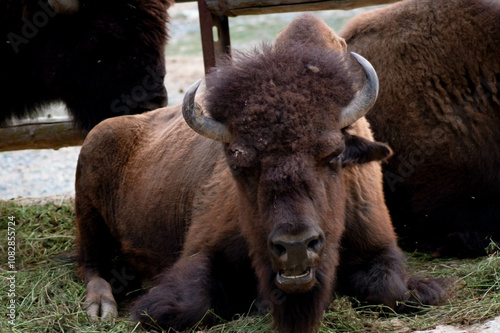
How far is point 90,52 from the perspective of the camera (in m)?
6.82

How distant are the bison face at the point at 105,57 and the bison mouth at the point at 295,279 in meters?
3.55

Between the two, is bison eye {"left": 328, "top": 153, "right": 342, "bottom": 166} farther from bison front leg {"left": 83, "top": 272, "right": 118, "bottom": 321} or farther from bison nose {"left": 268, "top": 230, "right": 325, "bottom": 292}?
bison front leg {"left": 83, "top": 272, "right": 118, "bottom": 321}

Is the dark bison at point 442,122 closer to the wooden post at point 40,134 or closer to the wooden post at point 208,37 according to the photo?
the wooden post at point 208,37

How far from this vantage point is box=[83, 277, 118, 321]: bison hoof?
4633mm

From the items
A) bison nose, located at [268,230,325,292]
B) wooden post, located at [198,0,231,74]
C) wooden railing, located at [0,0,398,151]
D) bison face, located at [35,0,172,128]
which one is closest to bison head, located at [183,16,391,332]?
bison nose, located at [268,230,325,292]

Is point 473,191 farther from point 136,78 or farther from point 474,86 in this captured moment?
point 136,78

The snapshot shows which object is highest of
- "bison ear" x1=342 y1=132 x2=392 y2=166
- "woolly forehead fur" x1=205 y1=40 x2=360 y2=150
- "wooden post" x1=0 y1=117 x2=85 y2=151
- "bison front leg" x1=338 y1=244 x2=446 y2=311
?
"woolly forehead fur" x1=205 y1=40 x2=360 y2=150

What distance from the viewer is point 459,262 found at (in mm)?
5090

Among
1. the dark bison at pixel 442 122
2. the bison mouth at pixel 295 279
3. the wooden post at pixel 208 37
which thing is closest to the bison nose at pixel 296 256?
the bison mouth at pixel 295 279

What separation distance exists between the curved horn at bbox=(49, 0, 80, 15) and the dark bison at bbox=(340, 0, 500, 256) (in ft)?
9.38

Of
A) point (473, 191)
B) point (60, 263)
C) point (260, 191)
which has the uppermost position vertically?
point (260, 191)

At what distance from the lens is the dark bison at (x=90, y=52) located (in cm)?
672

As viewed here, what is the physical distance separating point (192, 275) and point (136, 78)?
299 cm

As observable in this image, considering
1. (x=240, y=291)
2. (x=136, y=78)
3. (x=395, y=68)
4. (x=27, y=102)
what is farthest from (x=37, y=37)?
(x=240, y=291)
